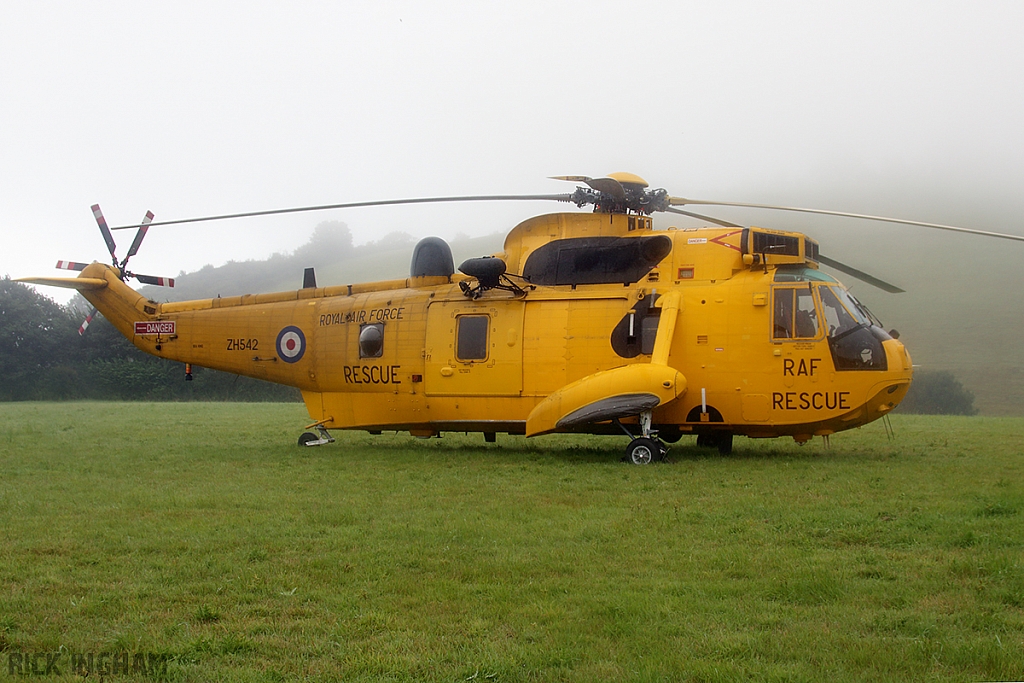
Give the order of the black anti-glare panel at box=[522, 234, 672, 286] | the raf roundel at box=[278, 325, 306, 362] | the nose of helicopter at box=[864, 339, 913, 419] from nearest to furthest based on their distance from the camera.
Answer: the nose of helicopter at box=[864, 339, 913, 419] → the black anti-glare panel at box=[522, 234, 672, 286] → the raf roundel at box=[278, 325, 306, 362]

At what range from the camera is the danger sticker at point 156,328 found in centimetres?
1748

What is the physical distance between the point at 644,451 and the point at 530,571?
261 inches

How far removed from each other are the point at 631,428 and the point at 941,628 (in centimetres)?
903

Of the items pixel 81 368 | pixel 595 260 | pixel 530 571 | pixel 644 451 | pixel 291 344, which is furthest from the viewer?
pixel 81 368

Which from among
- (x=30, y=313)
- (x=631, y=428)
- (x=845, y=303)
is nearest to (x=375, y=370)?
(x=631, y=428)

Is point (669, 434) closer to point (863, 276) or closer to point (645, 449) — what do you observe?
point (645, 449)

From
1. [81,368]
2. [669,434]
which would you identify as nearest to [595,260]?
[669,434]

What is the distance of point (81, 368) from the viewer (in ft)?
151

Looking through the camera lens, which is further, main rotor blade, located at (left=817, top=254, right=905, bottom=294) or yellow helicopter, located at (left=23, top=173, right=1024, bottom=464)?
main rotor blade, located at (left=817, top=254, right=905, bottom=294)

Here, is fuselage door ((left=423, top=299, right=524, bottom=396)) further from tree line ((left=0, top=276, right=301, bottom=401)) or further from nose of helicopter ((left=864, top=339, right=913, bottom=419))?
tree line ((left=0, top=276, right=301, bottom=401))

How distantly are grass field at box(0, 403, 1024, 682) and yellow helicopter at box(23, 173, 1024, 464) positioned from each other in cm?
138

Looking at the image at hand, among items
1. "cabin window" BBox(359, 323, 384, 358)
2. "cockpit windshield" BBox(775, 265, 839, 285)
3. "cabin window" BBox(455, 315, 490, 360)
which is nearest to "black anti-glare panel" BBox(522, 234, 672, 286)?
"cabin window" BBox(455, 315, 490, 360)

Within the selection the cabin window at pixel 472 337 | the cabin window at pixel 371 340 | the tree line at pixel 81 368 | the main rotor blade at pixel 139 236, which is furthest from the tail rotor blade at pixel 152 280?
the tree line at pixel 81 368

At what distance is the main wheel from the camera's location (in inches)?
494
